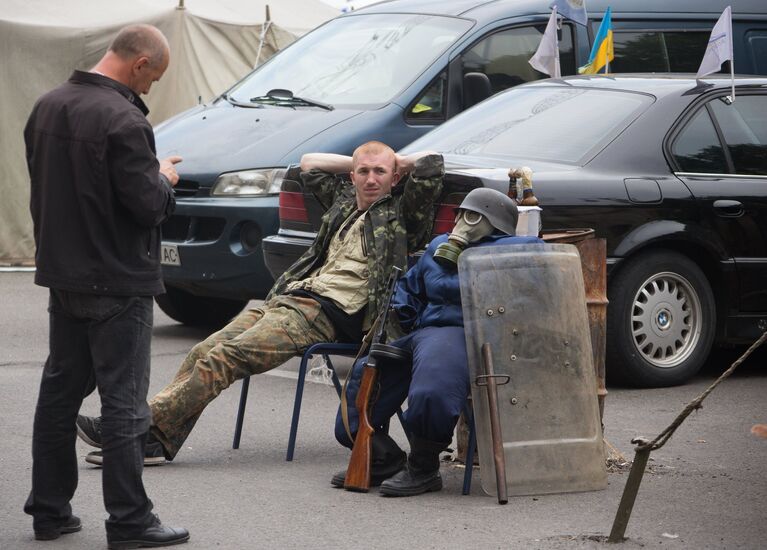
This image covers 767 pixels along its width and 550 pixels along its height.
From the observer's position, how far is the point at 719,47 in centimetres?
899

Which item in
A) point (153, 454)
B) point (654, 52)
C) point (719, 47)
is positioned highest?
point (719, 47)

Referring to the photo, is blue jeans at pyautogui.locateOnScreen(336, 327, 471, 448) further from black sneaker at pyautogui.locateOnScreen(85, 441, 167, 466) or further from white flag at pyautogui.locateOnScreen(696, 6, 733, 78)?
white flag at pyautogui.locateOnScreen(696, 6, 733, 78)

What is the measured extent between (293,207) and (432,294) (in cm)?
253

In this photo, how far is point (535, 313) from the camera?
5570 millimetres

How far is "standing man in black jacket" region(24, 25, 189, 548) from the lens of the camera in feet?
15.2

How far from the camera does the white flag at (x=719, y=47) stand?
8875mm

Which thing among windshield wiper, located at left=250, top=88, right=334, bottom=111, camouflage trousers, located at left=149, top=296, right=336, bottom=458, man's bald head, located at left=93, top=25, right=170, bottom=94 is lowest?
camouflage trousers, located at left=149, top=296, right=336, bottom=458

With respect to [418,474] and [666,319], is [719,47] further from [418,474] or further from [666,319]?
[418,474]

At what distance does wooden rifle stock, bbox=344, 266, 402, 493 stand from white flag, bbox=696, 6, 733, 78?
13.0 feet

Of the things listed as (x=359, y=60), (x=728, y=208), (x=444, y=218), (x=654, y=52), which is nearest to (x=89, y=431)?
(x=444, y=218)

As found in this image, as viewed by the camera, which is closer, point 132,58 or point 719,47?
point 132,58

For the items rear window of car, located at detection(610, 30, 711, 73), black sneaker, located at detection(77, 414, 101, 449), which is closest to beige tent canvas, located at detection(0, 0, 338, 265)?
rear window of car, located at detection(610, 30, 711, 73)

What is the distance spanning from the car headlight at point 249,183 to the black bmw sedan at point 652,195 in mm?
730

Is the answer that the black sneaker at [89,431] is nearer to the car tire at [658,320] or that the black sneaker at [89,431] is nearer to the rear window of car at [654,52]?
the car tire at [658,320]
